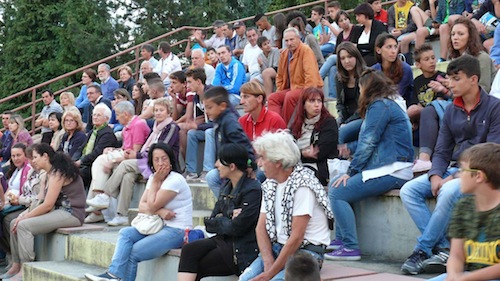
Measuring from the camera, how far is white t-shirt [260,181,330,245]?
5.33 m

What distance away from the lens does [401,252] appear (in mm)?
6367

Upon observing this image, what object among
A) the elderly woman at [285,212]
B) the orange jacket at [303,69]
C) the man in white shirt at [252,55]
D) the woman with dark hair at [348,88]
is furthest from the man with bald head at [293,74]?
the elderly woman at [285,212]

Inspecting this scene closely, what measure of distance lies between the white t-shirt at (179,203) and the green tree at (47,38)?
18.3 m

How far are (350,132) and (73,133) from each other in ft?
13.7

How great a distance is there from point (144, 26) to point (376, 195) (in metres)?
18.8

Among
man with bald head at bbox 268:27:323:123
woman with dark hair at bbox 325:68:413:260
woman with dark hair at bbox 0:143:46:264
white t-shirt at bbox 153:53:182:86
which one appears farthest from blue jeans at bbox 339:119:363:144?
white t-shirt at bbox 153:53:182:86

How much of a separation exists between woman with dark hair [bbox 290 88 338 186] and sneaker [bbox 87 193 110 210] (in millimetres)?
3172

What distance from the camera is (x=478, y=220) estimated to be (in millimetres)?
4227

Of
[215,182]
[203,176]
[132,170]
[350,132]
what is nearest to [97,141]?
[132,170]

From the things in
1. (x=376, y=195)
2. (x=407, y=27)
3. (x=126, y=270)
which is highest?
(x=407, y=27)

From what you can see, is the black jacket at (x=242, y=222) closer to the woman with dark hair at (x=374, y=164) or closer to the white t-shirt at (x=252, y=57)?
the woman with dark hair at (x=374, y=164)

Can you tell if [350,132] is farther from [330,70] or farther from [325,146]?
[330,70]

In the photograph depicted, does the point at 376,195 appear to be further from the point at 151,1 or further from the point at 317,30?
the point at 151,1

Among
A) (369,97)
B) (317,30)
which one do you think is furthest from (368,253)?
(317,30)
